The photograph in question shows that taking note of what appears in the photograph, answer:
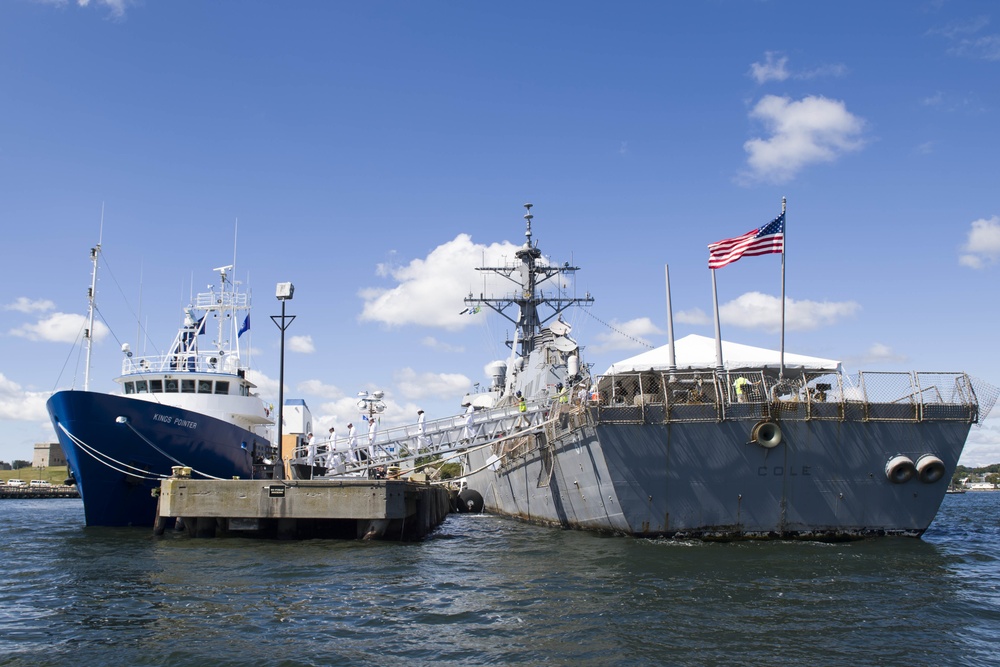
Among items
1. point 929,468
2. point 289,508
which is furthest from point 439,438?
point 929,468

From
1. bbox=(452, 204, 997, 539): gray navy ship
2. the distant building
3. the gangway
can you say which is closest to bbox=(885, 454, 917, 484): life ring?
bbox=(452, 204, 997, 539): gray navy ship

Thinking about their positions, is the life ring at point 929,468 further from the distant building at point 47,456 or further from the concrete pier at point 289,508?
the distant building at point 47,456

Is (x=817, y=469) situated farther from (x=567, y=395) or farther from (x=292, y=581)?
(x=292, y=581)

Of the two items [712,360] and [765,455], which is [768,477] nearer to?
[765,455]

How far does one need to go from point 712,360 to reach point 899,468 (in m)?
5.15

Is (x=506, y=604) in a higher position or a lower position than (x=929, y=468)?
lower

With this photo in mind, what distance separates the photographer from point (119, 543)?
62.1 ft

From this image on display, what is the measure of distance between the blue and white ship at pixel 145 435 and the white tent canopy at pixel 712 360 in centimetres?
1188

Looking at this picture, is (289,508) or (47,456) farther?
(47,456)

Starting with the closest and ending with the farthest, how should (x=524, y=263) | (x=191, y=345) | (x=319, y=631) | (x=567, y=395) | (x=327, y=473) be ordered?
(x=319, y=631) < (x=567, y=395) < (x=327, y=473) < (x=191, y=345) < (x=524, y=263)

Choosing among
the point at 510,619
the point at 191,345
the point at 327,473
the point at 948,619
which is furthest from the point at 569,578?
the point at 191,345

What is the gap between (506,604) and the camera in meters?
11.8

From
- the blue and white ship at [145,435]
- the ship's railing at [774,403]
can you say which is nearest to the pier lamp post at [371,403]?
the blue and white ship at [145,435]

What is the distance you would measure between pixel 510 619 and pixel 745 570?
5527mm
